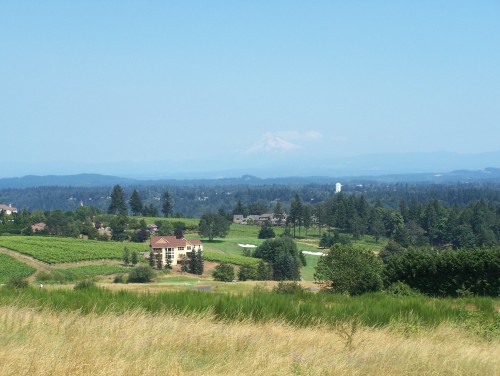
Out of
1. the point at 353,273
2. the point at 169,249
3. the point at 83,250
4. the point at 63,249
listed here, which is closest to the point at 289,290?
the point at 353,273

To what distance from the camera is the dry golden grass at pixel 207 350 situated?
543 centimetres

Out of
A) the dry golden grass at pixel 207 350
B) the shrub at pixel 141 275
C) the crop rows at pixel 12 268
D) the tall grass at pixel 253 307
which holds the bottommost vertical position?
the shrub at pixel 141 275

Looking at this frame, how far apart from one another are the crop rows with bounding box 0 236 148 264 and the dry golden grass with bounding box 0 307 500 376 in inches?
2534

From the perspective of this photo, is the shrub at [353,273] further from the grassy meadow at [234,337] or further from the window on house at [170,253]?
the window on house at [170,253]

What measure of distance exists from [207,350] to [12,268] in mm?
59783

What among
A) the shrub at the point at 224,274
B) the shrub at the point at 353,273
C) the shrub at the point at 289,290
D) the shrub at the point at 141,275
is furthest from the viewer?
the shrub at the point at 224,274

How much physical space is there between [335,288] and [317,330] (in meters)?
19.1

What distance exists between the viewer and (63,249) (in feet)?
253

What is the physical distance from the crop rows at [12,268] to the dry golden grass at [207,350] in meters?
53.4

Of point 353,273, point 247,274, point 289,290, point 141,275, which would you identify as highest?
point 289,290

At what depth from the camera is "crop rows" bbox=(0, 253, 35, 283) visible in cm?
5843

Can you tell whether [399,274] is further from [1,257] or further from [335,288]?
[1,257]

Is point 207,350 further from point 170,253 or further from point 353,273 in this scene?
point 170,253

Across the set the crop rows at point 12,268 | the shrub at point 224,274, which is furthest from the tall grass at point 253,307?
the shrub at point 224,274
